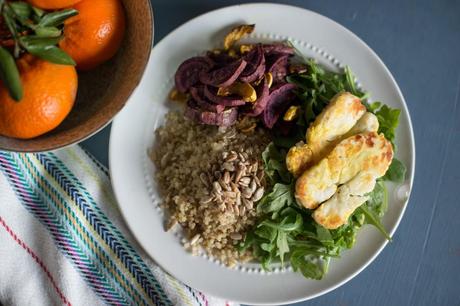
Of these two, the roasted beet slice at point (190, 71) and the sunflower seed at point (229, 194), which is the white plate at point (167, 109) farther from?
the sunflower seed at point (229, 194)

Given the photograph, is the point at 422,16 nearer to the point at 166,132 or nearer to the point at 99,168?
the point at 166,132

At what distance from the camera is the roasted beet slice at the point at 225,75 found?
1087 millimetres

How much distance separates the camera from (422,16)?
130 cm

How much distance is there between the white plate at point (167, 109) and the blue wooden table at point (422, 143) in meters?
0.11

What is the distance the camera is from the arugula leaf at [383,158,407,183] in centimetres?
116

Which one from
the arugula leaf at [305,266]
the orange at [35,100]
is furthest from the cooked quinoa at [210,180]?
the orange at [35,100]

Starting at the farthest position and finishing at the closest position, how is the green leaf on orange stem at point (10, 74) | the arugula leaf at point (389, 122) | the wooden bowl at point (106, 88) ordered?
the arugula leaf at point (389, 122), the wooden bowl at point (106, 88), the green leaf on orange stem at point (10, 74)

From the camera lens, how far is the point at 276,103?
44.9 inches

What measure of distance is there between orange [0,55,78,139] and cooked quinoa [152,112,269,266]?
1.03 ft

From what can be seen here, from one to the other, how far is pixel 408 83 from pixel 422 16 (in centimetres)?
17

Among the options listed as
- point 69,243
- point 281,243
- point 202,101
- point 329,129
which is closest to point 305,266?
point 281,243

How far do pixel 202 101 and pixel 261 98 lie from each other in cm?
13

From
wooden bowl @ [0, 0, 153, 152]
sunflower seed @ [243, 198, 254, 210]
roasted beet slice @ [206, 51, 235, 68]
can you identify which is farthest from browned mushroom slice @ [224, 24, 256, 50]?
sunflower seed @ [243, 198, 254, 210]

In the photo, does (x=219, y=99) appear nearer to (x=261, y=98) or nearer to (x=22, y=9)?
(x=261, y=98)
